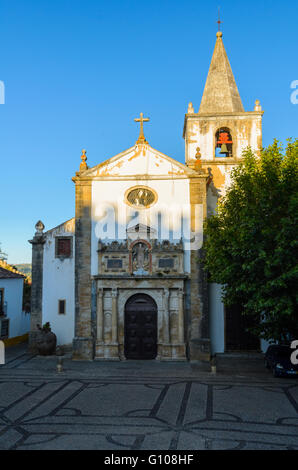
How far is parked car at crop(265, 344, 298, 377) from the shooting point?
18.2m

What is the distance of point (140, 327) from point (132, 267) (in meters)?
3.24

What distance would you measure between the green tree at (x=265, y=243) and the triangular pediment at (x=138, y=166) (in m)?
5.51

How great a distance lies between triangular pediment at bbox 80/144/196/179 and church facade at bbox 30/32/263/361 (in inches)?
2.2

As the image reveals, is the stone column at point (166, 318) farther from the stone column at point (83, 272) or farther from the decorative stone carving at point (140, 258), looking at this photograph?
the stone column at point (83, 272)

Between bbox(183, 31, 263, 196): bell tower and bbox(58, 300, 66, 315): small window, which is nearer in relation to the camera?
bbox(58, 300, 66, 315): small window

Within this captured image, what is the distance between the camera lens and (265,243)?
16.1 m

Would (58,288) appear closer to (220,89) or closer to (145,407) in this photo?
(145,407)

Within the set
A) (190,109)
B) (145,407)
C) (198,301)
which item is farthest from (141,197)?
(145,407)

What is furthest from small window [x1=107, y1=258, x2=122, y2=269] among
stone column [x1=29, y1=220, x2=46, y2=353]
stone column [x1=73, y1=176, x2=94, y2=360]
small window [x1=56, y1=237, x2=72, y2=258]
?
stone column [x1=29, y1=220, x2=46, y2=353]

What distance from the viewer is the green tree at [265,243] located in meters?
15.3

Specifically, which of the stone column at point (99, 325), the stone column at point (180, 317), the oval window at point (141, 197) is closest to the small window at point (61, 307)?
the stone column at point (99, 325)

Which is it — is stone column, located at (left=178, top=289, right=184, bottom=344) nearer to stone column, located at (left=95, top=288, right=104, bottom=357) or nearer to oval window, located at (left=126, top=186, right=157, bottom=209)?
→ stone column, located at (left=95, top=288, right=104, bottom=357)

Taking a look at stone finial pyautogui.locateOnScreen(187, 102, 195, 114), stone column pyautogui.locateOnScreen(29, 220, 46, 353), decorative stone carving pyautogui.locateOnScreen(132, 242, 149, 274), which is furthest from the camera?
stone finial pyautogui.locateOnScreen(187, 102, 195, 114)

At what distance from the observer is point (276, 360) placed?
18.7 m
